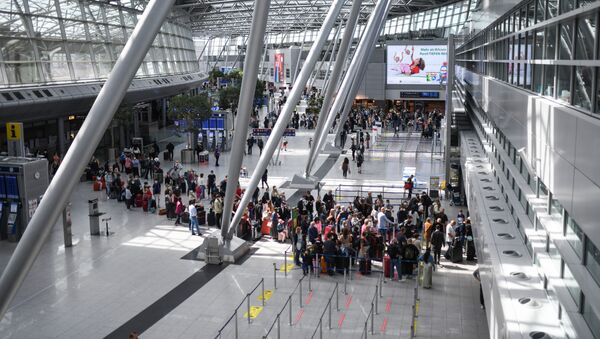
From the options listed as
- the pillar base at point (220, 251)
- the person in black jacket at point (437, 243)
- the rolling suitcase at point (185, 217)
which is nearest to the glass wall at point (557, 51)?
the person in black jacket at point (437, 243)

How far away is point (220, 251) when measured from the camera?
18.5 m

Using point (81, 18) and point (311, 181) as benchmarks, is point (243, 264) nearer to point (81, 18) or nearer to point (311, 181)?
point (311, 181)

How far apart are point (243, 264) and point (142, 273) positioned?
9.19 ft

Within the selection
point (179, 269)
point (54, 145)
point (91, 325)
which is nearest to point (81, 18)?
point (54, 145)

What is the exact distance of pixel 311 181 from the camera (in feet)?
95.2

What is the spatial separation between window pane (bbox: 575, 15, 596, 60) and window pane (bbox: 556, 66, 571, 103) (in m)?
0.62

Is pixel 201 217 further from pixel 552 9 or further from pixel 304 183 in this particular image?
pixel 552 9

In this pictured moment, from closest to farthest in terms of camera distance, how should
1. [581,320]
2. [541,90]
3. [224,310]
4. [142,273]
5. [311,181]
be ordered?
[581,320] < [541,90] < [224,310] < [142,273] < [311,181]

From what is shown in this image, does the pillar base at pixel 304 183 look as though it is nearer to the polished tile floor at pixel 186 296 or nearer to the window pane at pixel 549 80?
the polished tile floor at pixel 186 296

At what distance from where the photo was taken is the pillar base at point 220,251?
1845cm

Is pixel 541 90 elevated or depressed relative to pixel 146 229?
elevated

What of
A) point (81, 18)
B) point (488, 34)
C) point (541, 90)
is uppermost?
point (81, 18)

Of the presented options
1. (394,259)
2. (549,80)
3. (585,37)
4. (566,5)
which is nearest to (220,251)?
(394,259)

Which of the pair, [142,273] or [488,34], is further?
[488,34]
